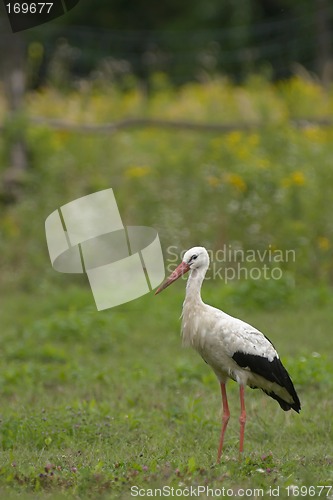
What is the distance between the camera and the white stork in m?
5.53

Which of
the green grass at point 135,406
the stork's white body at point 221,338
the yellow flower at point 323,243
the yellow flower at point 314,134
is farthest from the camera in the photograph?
the yellow flower at point 314,134

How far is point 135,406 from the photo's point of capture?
6.80 metres

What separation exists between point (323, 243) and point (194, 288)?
5.31 metres

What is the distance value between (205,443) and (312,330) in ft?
11.8

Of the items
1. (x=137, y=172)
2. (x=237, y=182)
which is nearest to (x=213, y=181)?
(x=237, y=182)

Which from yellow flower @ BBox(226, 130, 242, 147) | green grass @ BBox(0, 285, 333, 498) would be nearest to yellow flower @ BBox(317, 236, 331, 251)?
green grass @ BBox(0, 285, 333, 498)

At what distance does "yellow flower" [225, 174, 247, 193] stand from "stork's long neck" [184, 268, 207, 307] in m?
5.35

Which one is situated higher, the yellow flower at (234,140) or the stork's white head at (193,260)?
the stork's white head at (193,260)

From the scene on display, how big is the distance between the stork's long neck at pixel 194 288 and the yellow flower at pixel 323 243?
5214mm

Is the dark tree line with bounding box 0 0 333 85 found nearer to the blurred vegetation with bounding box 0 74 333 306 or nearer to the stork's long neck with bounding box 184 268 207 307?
the blurred vegetation with bounding box 0 74 333 306

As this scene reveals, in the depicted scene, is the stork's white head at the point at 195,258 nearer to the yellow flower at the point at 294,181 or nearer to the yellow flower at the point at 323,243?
the yellow flower at the point at 323,243

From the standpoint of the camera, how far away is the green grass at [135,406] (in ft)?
15.8

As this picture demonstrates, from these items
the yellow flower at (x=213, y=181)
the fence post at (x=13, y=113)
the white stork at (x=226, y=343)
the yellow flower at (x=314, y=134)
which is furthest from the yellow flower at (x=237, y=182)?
the white stork at (x=226, y=343)

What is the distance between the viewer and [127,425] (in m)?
6.16
